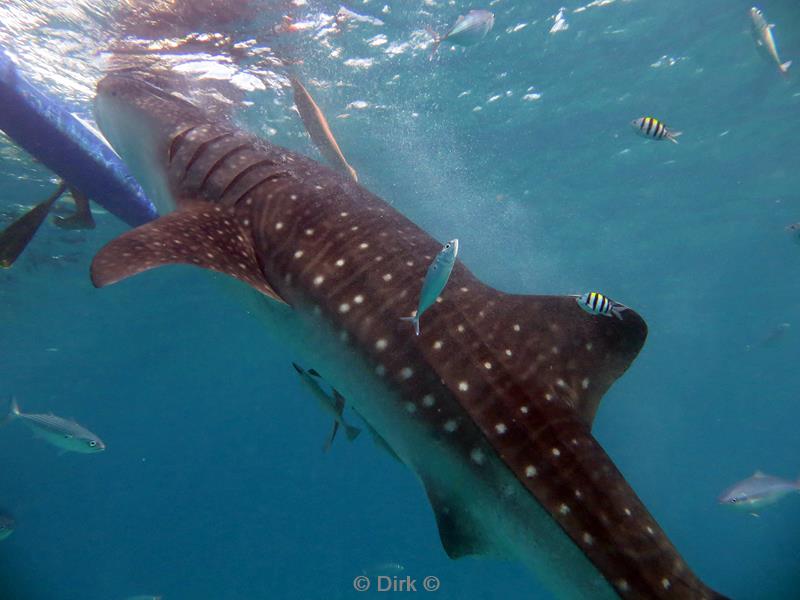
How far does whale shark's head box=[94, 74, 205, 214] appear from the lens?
14.2ft

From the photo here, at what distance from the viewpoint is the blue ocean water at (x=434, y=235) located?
14.5 m

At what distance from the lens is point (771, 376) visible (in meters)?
91.0

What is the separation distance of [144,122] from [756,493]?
14545 millimetres

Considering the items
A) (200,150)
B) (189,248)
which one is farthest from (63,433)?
(189,248)

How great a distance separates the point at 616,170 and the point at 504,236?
11.8 m

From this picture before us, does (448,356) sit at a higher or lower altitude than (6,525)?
higher

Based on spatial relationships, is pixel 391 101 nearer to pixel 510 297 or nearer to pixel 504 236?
pixel 510 297

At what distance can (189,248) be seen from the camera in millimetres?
2938

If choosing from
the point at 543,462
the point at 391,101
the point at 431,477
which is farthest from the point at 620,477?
the point at 391,101

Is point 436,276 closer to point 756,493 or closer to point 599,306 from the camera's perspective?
point 599,306

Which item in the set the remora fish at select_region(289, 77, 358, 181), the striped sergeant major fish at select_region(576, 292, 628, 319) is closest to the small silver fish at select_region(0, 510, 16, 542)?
the remora fish at select_region(289, 77, 358, 181)

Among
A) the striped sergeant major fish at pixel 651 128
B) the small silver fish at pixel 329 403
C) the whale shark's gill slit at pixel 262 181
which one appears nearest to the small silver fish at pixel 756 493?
the striped sergeant major fish at pixel 651 128

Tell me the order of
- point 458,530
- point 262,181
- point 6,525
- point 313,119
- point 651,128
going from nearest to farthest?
1. point 458,530
2. point 262,181
3. point 651,128
4. point 313,119
5. point 6,525

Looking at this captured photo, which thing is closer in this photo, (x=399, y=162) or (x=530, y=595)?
(x=399, y=162)
